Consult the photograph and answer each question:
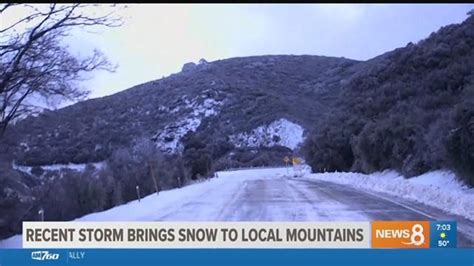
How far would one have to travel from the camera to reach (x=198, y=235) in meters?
4.47

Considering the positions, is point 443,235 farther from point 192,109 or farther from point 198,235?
point 192,109

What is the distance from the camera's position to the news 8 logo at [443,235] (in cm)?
440

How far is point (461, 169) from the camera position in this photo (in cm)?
1451

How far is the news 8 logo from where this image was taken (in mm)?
4402

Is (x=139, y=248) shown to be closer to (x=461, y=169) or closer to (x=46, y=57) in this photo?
(x=46, y=57)
